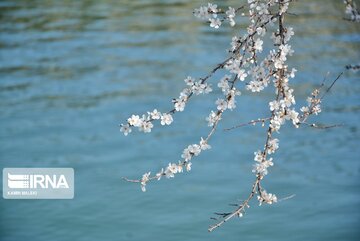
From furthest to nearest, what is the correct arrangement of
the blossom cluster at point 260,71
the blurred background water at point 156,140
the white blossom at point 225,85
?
the blurred background water at point 156,140 → the white blossom at point 225,85 → the blossom cluster at point 260,71

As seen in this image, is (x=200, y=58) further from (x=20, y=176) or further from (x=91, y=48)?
(x=20, y=176)

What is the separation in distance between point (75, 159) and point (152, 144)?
135 cm

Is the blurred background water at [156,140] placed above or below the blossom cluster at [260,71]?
above

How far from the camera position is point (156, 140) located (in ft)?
41.9

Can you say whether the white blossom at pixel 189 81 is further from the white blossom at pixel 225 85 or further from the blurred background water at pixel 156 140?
the blurred background water at pixel 156 140

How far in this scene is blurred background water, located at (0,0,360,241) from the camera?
403 inches

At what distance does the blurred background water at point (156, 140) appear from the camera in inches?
403

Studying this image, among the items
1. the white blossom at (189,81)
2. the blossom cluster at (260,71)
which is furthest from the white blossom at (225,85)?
the white blossom at (189,81)

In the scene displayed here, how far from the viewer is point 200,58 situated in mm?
17375

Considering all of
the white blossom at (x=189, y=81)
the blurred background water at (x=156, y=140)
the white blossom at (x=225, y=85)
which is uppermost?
the blurred background water at (x=156, y=140)

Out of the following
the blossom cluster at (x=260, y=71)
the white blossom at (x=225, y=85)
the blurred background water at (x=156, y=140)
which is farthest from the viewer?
the blurred background water at (x=156, y=140)

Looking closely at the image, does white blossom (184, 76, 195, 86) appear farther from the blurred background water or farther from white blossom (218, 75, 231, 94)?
the blurred background water

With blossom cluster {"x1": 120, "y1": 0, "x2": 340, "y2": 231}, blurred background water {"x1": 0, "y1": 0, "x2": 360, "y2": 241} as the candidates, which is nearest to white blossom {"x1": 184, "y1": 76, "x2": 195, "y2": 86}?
blossom cluster {"x1": 120, "y1": 0, "x2": 340, "y2": 231}

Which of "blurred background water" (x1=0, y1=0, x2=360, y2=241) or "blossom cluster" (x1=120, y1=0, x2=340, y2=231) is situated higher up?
"blurred background water" (x1=0, y1=0, x2=360, y2=241)
